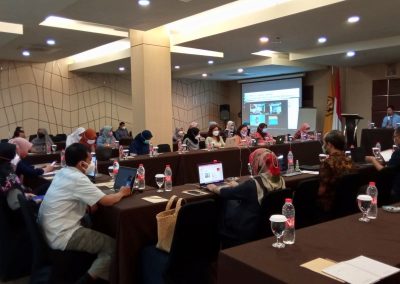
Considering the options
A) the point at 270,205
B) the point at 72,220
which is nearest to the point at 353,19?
the point at 270,205

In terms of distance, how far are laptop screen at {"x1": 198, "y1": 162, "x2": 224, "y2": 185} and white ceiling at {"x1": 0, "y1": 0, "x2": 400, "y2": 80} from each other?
8.62 feet

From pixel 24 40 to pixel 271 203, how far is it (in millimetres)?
6894

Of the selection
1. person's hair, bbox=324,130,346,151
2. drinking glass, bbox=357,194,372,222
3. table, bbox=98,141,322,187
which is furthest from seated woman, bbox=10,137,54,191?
drinking glass, bbox=357,194,372,222

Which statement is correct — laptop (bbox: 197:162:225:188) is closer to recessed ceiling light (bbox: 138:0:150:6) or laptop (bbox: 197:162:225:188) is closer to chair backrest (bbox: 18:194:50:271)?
chair backrest (bbox: 18:194:50:271)

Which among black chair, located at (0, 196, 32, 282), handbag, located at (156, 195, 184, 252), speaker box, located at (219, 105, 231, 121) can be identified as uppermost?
speaker box, located at (219, 105, 231, 121)

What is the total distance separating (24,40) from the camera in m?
7.55

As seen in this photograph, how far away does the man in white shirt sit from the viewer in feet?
8.41

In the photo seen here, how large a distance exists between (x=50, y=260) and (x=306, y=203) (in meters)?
2.06

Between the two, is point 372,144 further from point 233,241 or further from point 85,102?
point 85,102

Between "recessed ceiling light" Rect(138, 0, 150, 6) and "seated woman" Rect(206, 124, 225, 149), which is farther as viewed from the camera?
"seated woman" Rect(206, 124, 225, 149)

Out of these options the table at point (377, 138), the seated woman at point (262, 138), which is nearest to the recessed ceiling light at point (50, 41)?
the seated woman at point (262, 138)

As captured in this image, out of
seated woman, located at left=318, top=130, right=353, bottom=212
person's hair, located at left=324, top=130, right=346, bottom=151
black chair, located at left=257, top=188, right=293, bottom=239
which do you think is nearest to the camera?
black chair, located at left=257, top=188, right=293, bottom=239

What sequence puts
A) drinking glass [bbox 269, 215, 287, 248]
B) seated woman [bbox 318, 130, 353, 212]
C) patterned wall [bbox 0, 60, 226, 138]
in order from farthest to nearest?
patterned wall [bbox 0, 60, 226, 138] < seated woman [bbox 318, 130, 353, 212] < drinking glass [bbox 269, 215, 287, 248]

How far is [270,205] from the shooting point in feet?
8.64
